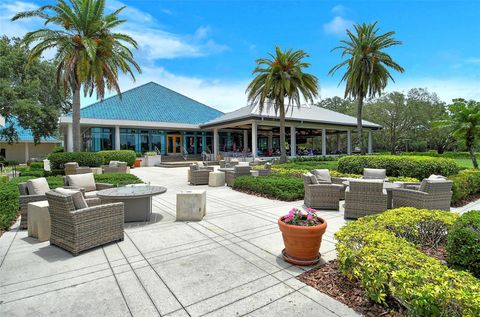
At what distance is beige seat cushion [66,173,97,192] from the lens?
7.30m

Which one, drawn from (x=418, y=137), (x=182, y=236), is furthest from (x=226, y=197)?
(x=418, y=137)

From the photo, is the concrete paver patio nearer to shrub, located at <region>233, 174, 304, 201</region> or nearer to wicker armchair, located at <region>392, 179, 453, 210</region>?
wicker armchair, located at <region>392, 179, 453, 210</region>

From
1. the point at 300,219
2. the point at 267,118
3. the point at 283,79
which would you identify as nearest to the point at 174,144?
the point at 267,118

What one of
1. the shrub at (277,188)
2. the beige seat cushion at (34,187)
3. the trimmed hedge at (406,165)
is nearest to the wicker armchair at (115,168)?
the shrub at (277,188)

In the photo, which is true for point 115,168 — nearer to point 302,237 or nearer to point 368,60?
point 302,237

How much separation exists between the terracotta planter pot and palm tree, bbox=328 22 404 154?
17969 mm

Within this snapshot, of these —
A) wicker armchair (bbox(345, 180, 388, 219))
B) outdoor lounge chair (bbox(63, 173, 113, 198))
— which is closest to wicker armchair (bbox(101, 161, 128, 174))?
outdoor lounge chair (bbox(63, 173, 113, 198))

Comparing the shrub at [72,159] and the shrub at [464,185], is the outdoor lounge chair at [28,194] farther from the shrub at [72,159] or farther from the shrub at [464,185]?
the shrub at [72,159]

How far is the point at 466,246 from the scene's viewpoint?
2.99 m

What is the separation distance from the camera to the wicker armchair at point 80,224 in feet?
13.0

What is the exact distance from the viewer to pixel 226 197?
29.1ft

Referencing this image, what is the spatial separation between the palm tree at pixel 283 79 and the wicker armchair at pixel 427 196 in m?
11.8

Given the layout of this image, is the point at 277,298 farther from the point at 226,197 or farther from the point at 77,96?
the point at 77,96

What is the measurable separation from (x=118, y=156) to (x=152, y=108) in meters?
8.11
